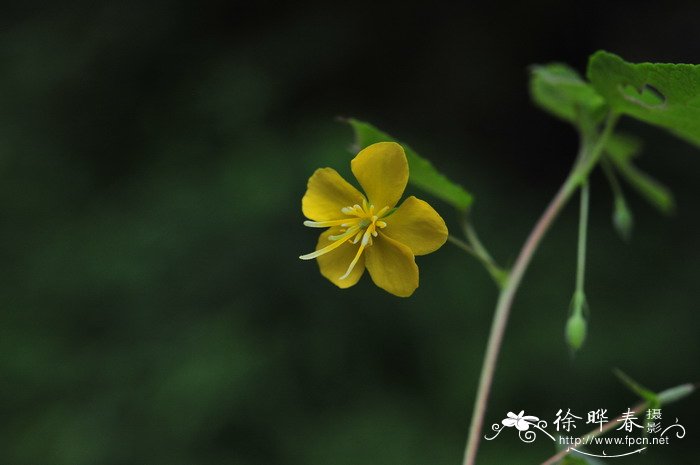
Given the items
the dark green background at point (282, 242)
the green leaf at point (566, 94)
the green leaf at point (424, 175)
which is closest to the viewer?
the green leaf at point (424, 175)

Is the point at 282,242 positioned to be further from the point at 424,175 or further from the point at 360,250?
the point at 360,250

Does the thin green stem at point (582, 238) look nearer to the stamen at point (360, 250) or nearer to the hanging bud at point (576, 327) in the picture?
the hanging bud at point (576, 327)

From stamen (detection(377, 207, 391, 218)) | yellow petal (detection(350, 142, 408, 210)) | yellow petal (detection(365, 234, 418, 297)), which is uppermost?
yellow petal (detection(350, 142, 408, 210))

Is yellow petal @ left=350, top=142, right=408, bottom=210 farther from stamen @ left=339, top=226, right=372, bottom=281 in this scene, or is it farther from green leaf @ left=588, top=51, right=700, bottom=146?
green leaf @ left=588, top=51, right=700, bottom=146

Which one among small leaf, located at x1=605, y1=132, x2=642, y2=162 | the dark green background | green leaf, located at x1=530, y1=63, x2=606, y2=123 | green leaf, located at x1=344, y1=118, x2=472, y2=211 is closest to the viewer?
green leaf, located at x1=344, y1=118, x2=472, y2=211

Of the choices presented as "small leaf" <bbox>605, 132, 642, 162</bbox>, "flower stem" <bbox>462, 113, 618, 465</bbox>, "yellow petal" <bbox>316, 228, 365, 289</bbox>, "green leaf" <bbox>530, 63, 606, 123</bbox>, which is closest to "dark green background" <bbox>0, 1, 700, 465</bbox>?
"small leaf" <bbox>605, 132, 642, 162</bbox>

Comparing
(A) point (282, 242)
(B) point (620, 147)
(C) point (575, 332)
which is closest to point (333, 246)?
(C) point (575, 332)

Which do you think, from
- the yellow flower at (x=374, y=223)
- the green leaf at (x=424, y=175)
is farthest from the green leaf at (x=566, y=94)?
the yellow flower at (x=374, y=223)

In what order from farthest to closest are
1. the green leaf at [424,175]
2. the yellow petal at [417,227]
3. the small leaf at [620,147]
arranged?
1. the small leaf at [620,147]
2. the green leaf at [424,175]
3. the yellow petal at [417,227]

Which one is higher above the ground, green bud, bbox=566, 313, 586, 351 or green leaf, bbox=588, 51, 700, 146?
green leaf, bbox=588, 51, 700, 146
